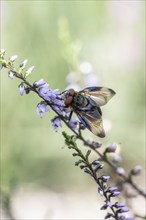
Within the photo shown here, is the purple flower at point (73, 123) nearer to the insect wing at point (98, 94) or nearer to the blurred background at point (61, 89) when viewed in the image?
the insect wing at point (98, 94)

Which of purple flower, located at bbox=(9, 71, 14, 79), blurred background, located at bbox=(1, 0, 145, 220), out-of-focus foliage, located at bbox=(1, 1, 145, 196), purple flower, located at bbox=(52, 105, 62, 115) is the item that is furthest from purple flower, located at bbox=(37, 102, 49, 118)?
out-of-focus foliage, located at bbox=(1, 1, 145, 196)

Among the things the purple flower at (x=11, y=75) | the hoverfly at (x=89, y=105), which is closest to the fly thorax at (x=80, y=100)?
the hoverfly at (x=89, y=105)

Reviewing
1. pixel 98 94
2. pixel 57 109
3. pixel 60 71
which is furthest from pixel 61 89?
pixel 57 109

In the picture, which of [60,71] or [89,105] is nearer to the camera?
[89,105]

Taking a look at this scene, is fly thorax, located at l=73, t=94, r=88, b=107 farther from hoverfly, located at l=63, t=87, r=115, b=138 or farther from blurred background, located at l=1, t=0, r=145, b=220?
blurred background, located at l=1, t=0, r=145, b=220

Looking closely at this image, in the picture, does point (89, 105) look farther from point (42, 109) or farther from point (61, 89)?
point (61, 89)

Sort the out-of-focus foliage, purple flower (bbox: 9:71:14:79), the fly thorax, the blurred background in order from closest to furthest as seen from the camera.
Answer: purple flower (bbox: 9:71:14:79) → the fly thorax → the blurred background → the out-of-focus foliage
